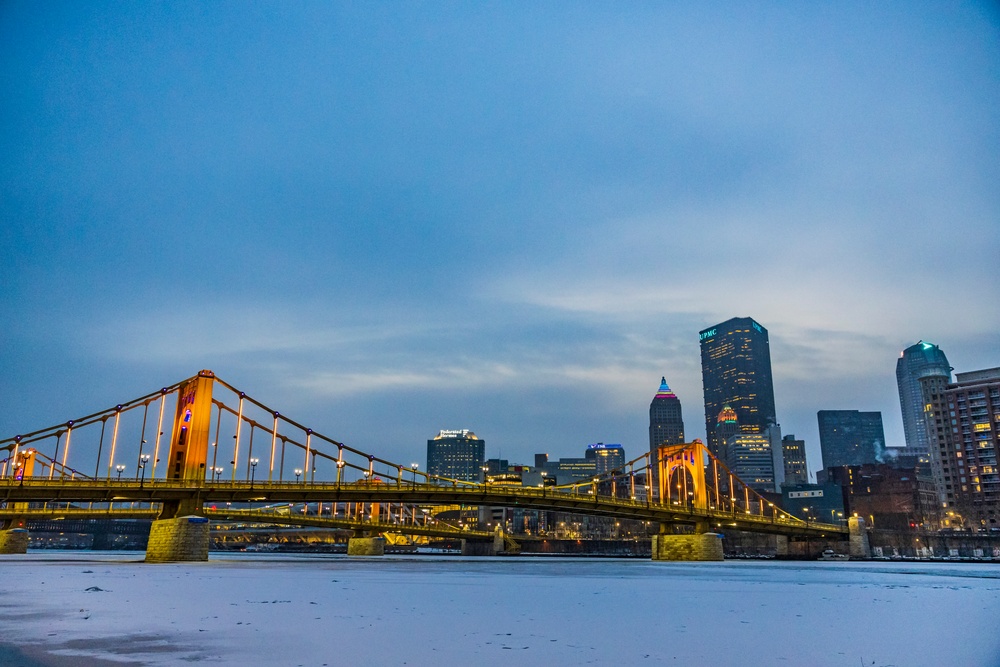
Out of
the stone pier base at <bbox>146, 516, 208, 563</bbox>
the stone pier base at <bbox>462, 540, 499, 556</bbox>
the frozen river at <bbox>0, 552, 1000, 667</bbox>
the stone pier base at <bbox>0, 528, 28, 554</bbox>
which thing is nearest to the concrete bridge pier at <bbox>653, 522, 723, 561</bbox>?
the stone pier base at <bbox>146, 516, 208, 563</bbox>

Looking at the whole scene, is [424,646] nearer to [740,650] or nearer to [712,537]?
[740,650]

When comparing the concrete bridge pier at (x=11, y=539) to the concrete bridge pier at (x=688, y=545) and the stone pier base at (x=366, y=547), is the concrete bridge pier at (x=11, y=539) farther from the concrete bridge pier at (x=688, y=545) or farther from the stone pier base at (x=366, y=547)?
the concrete bridge pier at (x=688, y=545)

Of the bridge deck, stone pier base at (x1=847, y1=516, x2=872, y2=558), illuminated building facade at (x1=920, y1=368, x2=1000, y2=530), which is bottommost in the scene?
stone pier base at (x1=847, y1=516, x2=872, y2=558)

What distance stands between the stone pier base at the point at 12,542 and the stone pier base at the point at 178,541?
157 ft

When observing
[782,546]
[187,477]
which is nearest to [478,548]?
[782,546]

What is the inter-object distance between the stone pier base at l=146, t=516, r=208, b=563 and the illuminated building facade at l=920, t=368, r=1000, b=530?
167 m

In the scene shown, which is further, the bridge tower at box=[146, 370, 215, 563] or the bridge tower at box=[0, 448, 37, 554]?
the bridge tower at box=[0, 448, 37, 554]

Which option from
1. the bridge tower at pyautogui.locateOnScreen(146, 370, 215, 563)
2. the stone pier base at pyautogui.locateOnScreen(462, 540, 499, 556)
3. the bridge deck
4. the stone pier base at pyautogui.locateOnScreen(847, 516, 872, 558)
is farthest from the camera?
the stone pier base at pyautogui.locateOnScreen(462, 540, 499, 556)

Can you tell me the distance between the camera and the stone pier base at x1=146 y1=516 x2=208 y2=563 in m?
65.4

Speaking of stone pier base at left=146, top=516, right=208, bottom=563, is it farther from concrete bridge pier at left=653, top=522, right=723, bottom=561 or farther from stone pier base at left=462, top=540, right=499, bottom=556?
stone pier base at left=462, top=540, right=499, bottom=556

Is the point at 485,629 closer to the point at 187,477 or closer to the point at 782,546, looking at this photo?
the point at 187,477

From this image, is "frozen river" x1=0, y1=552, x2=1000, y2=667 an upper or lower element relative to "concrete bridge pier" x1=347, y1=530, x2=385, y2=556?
upper

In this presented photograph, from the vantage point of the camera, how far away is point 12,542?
10100 centimetres

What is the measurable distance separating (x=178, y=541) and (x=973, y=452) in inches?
7251
